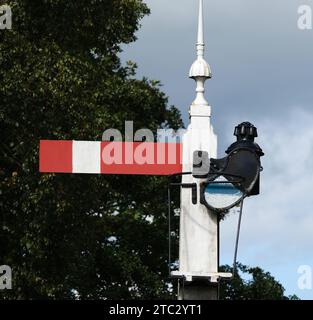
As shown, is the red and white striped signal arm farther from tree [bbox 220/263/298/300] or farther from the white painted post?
tree [bbox 220/263/298/300]

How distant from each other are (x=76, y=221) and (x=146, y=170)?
12824 mm

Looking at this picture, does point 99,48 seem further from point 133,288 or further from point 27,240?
point 133,288

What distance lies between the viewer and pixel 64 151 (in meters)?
10.2

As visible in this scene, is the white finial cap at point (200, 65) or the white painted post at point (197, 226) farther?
the white finial cap at point (200, 65)
